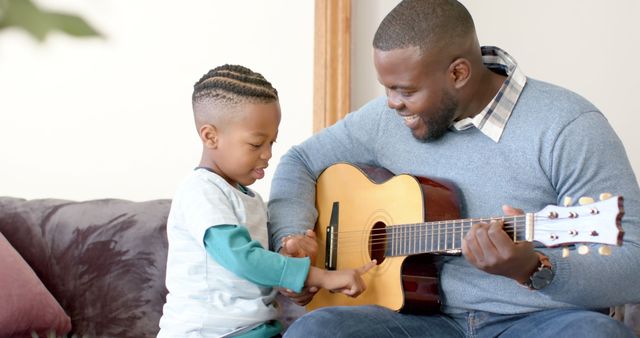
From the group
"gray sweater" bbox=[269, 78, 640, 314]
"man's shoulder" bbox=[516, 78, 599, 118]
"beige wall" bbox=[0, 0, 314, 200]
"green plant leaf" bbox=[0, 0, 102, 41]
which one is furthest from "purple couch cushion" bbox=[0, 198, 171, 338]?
"green plant leaf" bbox=[0, 0, 102, 41]

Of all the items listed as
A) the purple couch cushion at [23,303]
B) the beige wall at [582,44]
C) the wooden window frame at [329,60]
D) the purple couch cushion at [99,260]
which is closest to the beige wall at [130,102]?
the wooden window frame at [329,60]

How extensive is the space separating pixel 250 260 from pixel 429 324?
0.39 m

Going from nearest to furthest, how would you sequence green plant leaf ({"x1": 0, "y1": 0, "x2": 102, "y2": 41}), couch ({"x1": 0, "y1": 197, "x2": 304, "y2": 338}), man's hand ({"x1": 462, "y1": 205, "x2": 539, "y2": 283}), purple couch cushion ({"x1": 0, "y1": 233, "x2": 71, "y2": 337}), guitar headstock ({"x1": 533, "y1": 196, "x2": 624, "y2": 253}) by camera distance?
green plant leaf ({"x1": 0, "y1": 0, "x2": 102, "y2": 41}) < guitar headstock ({"x1": 533, "y1": 196, "x2": 624, "y2": 253}) < man's hand ({"x1": 462, "y1": 205, "x2": 539, "y2": 283}) < purple couch cushion ({"x1": 0, "y1": 233, "x2": 71, "y2": 337}) < couch ({"x1": 0, "y1": 197, "x2": 304, "y2": 338})

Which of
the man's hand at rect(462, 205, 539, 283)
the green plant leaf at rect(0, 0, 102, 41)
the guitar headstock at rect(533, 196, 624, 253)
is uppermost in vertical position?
the green plant leaf at rect(0, 0, 102, 41)

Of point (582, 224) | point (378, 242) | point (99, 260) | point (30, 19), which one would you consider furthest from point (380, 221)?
point (30, 19)

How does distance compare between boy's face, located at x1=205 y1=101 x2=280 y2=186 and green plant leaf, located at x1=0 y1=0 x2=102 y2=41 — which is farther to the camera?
boy's face, located at x1=205 y1=101 x2=280 y2=186

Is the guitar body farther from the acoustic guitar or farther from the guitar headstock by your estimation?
the guitar headstock

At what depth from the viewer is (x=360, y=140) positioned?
1.87m

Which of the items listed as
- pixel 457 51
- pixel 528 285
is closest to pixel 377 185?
pixel 457 51

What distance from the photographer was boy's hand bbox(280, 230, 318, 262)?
167 cm

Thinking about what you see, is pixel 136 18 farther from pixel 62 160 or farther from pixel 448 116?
pixel 448 116

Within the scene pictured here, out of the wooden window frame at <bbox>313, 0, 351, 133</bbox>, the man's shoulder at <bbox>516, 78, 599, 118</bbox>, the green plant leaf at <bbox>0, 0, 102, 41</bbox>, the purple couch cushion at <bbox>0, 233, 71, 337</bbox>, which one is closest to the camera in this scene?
the green plant leaf at <bbox>0, 0, 102, 41</bbox>

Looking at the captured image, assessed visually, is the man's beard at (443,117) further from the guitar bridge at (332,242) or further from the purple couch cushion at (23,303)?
the purple couch cushion at (23,303)

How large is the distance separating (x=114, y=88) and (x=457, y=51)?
1306mm
